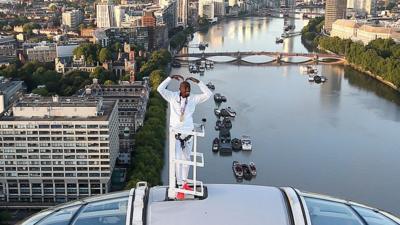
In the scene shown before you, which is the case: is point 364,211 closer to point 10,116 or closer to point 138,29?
point 10,116

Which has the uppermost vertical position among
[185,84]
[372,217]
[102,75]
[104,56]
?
[185,84]

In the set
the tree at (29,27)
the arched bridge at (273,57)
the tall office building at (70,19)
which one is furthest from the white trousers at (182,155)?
the tall office building at (70,19)

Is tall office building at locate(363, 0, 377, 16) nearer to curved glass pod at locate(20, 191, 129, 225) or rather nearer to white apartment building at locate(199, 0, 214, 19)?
white apartment building at locate(199, 0, 214, 19)

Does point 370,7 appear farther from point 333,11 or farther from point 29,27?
point 29,27

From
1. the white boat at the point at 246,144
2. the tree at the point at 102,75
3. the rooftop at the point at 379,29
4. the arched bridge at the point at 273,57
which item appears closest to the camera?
the white boat at the point at 246,144

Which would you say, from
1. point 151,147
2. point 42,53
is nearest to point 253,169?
point 151,147

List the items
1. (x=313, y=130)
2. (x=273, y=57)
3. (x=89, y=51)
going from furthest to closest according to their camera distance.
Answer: (x=273, y=57), (x=89, y=51), (x=313, y=130)

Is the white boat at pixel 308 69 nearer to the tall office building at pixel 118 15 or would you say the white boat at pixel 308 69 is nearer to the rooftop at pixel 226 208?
the tall office building at pixel 118 15

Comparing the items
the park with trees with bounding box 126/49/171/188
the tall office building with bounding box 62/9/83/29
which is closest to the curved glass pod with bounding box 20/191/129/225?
the park with trees with bounding box 126/49/171/188
